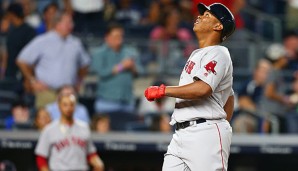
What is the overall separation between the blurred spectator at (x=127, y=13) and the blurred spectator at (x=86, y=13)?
516 millimetres

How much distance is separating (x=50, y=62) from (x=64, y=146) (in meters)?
1.79

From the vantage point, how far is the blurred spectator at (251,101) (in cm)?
937

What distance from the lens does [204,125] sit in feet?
17.4

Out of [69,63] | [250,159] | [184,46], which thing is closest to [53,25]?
[69,63]

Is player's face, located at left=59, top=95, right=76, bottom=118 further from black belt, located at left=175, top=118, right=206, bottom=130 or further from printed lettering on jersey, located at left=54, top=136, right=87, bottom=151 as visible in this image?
black belt, located at left=175, top=118, right=206, bottom=130

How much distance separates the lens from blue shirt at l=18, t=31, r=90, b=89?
956 centimetres

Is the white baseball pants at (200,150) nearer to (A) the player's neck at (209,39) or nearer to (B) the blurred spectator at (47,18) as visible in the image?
(A) the player's neck at (209,39)

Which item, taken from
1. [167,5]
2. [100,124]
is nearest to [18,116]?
[100,124]

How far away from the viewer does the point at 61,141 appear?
8.02 m

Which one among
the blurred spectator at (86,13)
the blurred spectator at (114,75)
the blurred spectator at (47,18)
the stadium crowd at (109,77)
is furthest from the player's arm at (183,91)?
the blurred spectator at (86,13)

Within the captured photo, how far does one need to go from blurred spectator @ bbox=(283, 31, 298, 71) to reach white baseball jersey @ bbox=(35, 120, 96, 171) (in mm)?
4018

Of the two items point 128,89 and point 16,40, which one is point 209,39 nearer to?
point 128,89

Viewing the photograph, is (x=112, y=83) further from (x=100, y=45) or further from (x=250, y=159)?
(x=250, y=159)

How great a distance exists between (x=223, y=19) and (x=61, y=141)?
307 centimetres
